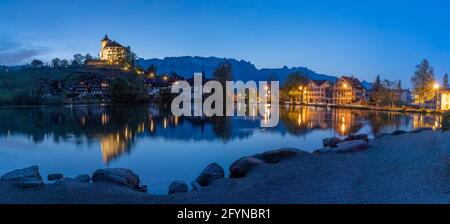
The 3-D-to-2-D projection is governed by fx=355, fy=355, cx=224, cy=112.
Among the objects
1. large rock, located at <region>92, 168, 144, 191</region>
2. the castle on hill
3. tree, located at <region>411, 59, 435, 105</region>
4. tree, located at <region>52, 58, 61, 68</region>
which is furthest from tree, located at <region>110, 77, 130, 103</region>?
large rock, located at <region>92, 168, 144, 191</region>

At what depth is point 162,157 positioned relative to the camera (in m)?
27.0

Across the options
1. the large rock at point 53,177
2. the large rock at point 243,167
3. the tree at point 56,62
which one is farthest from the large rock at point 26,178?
the tree at point 56,62

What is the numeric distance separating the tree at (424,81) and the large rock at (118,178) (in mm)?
84257

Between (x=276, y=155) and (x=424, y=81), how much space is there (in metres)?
76.4

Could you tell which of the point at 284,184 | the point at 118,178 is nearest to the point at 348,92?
the point at 284,184

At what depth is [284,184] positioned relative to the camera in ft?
50.0

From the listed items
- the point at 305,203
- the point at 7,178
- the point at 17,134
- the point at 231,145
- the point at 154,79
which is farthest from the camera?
the point at 154,79

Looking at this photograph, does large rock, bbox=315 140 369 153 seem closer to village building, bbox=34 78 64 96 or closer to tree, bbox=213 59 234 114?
tree, bbox=213 59 234 114

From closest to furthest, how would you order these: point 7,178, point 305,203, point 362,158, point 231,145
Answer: point 305,203 < point 7,178 < point 362,158 < point 231,145

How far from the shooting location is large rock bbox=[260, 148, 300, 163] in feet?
71.5

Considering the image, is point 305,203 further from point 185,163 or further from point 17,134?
point 17,134

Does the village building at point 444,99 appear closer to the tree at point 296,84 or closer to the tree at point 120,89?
the tree at point 296,84
